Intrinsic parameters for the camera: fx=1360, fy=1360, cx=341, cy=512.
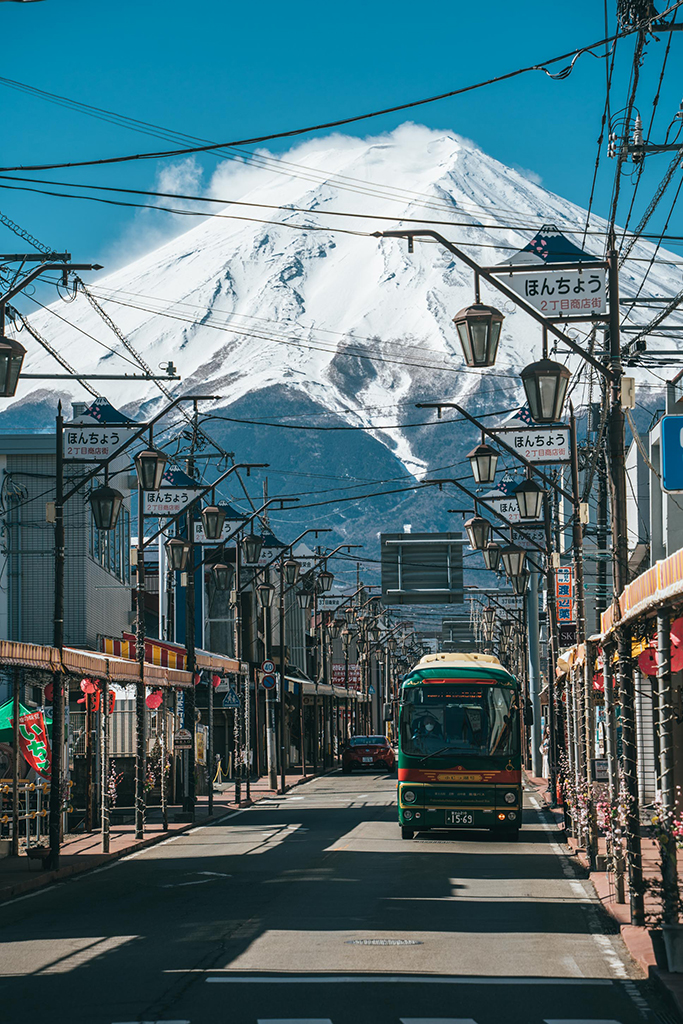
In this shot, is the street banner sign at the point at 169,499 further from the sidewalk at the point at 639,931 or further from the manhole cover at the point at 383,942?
the manhole cover at the point at 383,942

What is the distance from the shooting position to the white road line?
11352 millimetres

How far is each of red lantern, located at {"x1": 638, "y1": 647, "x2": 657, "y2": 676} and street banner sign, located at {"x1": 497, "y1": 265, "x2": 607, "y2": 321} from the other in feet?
13.0

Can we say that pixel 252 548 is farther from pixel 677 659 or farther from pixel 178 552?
pixel 677 659

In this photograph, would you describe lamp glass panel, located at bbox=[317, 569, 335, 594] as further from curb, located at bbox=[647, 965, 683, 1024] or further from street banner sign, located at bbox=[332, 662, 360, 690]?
curb, located at bbox=[647, 965, 683, 1024]

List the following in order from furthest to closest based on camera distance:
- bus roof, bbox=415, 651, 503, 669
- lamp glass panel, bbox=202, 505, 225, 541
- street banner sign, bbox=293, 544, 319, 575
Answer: street banner sign, bbox=293, 544, 319, 575, lamp glass panel, bbox=202, 505, 225, 541, bus roof, bbox=415, 651, 503, 669

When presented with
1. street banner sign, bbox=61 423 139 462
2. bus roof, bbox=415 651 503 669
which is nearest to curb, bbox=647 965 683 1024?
street banner sign, bbox=61 423 139 462

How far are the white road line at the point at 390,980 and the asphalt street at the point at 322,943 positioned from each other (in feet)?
0.08

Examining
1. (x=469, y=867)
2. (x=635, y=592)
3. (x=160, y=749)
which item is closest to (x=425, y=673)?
(x=469, y=867)

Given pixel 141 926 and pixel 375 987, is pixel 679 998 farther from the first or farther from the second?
pixel 141 926

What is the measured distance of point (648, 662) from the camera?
54.1ft

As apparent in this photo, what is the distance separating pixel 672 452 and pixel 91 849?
15.7 metres

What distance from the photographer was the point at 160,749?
37.3 metres

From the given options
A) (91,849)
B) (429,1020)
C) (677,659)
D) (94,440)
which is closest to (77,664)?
(94,440)

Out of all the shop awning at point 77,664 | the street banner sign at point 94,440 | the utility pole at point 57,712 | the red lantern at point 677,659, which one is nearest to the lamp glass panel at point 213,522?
the shop awning at point 77,664
